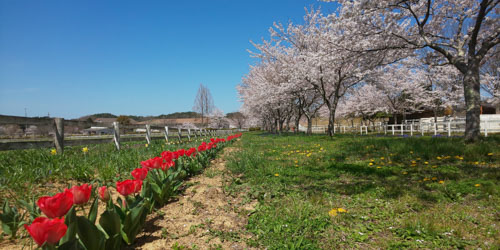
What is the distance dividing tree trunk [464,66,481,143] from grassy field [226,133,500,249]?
2.68 meters

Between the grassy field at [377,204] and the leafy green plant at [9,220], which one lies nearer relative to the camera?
the leafy green plant at [9,220]

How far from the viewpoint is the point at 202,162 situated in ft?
15.4

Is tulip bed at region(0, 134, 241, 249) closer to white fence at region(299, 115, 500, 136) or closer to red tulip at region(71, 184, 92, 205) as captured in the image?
red tulip at region(71, 184, 92, 205)

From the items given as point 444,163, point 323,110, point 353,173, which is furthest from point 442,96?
point 353,173

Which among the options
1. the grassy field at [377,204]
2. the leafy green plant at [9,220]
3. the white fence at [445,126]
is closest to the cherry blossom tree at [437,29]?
the grassy field at [377,204]

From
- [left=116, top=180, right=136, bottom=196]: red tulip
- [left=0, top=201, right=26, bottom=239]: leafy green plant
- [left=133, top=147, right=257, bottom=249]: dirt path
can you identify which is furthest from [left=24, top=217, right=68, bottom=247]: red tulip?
[left=0, top=201, right=26, bottom=239]: leafy green plant

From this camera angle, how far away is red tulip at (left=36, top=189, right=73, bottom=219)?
48.9 inches

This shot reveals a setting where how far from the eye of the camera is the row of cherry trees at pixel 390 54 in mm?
7387

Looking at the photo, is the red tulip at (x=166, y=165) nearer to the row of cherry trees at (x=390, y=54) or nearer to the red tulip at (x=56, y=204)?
the red tulip at (x=56, y=204)

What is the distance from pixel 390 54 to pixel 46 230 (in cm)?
1232

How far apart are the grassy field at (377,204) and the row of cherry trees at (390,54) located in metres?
4.59

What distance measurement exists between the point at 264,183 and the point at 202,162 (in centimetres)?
163

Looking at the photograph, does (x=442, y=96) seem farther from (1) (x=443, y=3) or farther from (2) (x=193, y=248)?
(2) (x=193, y=248)

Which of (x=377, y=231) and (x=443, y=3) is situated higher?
(x=443, y=3)
